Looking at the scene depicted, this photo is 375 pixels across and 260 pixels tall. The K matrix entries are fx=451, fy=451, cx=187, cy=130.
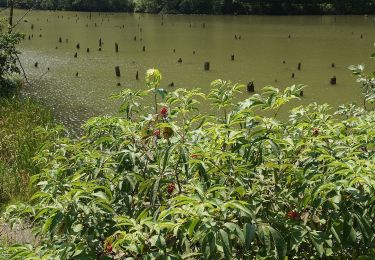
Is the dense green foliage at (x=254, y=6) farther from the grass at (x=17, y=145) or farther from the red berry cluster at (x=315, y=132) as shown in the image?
the red berry cluster at (x=315, y=132)

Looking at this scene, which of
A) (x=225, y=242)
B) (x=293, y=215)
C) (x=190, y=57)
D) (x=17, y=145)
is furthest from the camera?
(x=190, y=57)

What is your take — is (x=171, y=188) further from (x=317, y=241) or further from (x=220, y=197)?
(x=317, y=241)

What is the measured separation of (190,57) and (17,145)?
17545 millimetres

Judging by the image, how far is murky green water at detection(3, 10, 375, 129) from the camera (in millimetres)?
18094

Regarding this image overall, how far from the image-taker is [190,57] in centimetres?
2597

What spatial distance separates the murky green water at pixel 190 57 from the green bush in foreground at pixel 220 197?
40.5ft

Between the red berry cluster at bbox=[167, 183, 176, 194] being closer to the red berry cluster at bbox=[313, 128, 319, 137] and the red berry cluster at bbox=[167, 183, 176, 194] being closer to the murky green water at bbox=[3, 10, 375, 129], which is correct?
the red berry cluster at bbox=[313, 128, 319, 137]

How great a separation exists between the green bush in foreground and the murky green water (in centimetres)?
1236

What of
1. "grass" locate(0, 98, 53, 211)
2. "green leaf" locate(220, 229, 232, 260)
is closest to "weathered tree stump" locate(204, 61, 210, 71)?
"grass" locate(0, 98, 53, 211)

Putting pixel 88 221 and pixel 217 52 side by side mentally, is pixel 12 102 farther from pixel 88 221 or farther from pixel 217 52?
pixel 217 52

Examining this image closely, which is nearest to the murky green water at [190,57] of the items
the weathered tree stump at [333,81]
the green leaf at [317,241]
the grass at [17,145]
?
the weathered tree stump at [333,81]

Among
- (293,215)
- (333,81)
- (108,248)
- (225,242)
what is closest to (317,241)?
(293,215)

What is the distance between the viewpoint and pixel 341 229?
93.0 inches

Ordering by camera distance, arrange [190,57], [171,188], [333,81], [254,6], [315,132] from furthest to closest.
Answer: [254,6]
[190,57]
[333,81]
[315,132]
[171,188]
